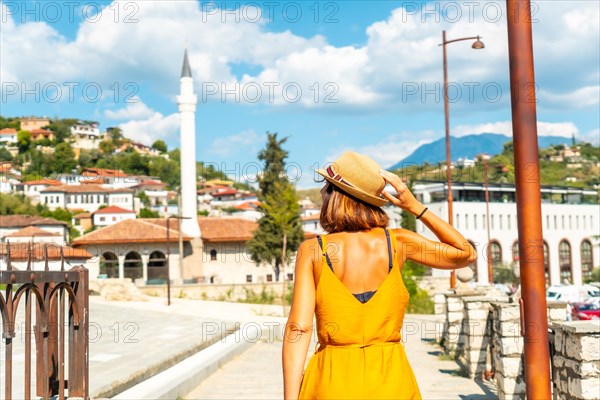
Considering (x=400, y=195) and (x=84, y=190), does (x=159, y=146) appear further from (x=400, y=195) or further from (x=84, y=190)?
(x=400, y=195)

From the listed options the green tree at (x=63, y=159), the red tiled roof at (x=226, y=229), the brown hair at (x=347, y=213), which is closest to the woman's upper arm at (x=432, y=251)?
the brown hair at (x=347, y=213)

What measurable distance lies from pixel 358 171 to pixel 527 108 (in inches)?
65.7

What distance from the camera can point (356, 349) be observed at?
8.64ft

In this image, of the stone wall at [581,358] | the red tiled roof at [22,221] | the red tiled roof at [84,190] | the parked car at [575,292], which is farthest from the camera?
the red tiled roof at [84,190]

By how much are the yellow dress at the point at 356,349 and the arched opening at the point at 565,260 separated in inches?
2839

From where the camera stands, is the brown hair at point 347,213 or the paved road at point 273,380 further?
the paved road at point 273,380

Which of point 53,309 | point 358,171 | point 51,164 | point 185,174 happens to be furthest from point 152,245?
point 51,164

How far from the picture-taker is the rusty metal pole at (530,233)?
12.7 feet

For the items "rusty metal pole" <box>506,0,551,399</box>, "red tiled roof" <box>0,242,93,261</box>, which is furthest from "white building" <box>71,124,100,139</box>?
"rusty metal pole" <box>506,0,551,399</box>

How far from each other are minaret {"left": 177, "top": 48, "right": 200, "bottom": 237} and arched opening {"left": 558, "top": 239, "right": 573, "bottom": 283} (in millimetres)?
38440

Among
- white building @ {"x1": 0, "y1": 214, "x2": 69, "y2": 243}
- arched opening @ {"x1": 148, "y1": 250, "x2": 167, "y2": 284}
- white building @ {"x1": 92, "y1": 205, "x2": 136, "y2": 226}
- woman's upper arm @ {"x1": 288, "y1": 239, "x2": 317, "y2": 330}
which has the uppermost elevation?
white building @ {"x1": 92, "y1": 205, "x2": 136, "y2": 226}

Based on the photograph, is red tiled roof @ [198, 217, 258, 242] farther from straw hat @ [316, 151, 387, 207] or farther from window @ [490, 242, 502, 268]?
straw hat @ [316, 151, 387, 207]

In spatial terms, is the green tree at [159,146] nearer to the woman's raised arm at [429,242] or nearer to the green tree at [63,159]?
the green tree at [63,159]

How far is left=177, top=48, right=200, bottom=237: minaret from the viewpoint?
174ft
